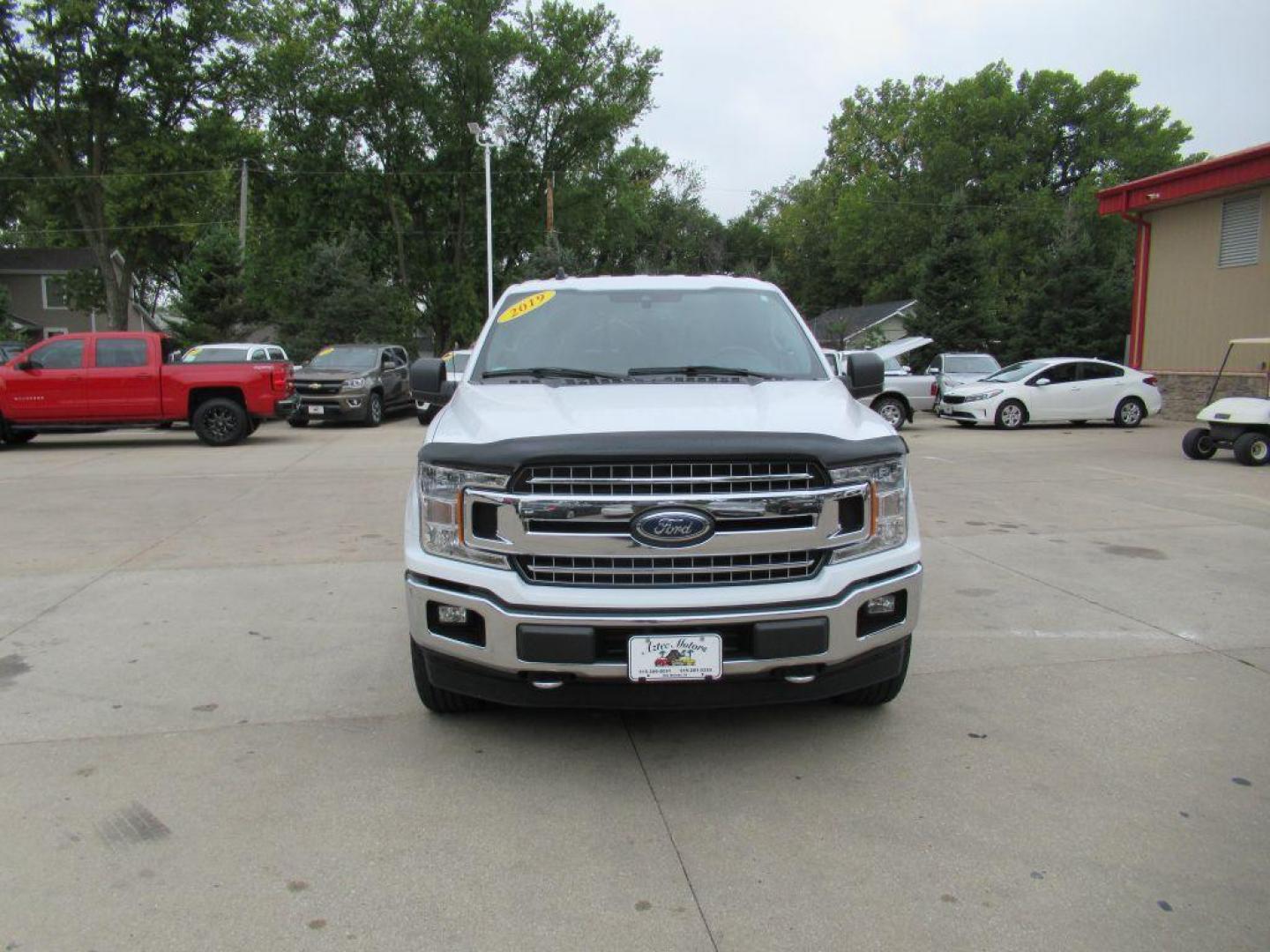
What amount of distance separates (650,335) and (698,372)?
0.45 m

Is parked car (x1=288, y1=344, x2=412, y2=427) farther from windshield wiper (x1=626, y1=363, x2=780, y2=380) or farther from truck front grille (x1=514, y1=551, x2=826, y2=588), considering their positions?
truck front grille (x1=514, y1=551, x2=826, y2=588)

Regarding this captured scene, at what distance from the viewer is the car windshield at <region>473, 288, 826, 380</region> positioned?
481 centimetres

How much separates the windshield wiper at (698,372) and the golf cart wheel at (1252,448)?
11.2 m

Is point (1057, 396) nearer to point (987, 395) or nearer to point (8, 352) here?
point (987, 395)

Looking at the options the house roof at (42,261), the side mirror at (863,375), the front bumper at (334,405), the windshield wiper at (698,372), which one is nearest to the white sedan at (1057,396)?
the front bumper at (334,405)

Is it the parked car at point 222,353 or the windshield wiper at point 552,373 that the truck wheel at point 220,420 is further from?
the windshield wiper at point 552,373

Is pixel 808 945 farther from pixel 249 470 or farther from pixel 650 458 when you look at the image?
pixel 249 470

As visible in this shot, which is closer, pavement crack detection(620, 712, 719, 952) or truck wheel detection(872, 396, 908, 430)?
pavement crack detection(620, 712, 719, 952)

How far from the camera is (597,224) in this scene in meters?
44.5

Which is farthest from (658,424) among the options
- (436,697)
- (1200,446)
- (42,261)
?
(42,261)

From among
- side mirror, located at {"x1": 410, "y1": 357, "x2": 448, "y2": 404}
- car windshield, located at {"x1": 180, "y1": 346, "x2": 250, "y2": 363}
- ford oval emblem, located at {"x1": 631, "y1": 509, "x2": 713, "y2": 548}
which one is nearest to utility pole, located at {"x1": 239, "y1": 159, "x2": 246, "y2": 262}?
car windshield, located at {"x1": 180, "y1": 346, "x2": 250, "y2": 363}

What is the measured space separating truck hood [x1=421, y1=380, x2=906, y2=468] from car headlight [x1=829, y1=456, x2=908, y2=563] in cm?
6

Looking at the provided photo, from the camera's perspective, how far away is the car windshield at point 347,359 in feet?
67.2

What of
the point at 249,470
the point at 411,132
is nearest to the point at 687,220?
the point at 411,132
